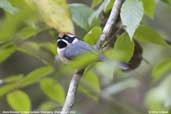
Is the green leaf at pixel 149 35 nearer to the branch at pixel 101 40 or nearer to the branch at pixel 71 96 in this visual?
the branch at pixel 101 40

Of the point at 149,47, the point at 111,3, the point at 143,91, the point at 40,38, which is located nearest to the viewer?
the point at 111,3

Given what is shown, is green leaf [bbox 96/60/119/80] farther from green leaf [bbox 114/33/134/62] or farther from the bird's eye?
the bird's eye

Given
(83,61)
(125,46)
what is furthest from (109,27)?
(83,61)

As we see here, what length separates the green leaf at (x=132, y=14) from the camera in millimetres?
917

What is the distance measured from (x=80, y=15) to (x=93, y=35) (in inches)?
5.6

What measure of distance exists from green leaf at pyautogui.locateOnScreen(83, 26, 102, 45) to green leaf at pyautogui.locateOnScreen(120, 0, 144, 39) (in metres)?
0.13

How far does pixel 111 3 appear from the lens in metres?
1.07

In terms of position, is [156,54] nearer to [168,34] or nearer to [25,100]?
[168,34]

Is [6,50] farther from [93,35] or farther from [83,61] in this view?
[83,61]

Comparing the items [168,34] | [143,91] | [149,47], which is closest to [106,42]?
[168,34]

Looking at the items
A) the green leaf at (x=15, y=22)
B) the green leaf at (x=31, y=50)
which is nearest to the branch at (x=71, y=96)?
the green leaf at (x=31, y=50)

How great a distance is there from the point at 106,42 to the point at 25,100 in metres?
0.29

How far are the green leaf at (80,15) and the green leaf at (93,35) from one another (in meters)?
0.10

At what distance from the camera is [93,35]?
1.11 m
